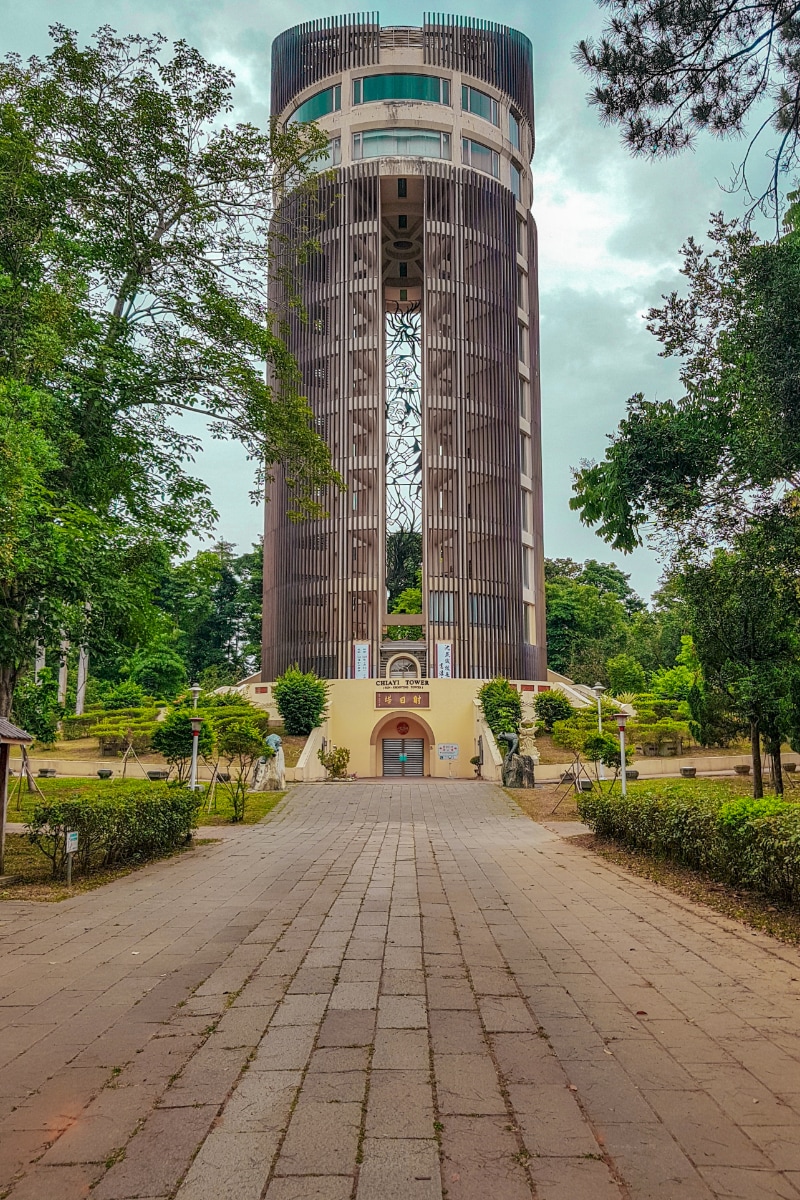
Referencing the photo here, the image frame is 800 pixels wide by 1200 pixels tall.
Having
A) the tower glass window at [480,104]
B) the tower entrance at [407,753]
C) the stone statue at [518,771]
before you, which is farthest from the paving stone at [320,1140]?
the tower glass window at [480,104]

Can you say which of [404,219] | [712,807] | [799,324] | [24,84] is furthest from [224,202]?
[404,219]

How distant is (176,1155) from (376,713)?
30.6 meters

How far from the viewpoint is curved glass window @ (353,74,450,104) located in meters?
37.9

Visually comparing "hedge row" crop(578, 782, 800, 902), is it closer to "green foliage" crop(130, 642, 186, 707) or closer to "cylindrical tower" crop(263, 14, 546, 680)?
"cylindrical tower" crop(263, 14, 546, 680)

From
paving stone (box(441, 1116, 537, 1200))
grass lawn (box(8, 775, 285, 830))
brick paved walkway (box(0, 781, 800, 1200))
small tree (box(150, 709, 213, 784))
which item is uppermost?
small tree (box(150, 709, 213, 784))

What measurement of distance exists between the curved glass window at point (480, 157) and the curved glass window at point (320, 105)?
6.19 meters

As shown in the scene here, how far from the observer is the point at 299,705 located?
29469 millimetres

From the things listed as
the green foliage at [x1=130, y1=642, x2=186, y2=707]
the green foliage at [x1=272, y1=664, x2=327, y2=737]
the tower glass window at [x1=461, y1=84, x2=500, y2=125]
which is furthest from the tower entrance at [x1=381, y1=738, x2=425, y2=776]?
the tower glass window at [x1=461, y1=84, x2=500, y2=125]

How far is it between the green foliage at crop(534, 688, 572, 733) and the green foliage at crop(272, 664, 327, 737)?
847 centimetres

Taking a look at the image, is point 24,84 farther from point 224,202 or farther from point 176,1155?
point 176,1155

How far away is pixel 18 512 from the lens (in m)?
7.13

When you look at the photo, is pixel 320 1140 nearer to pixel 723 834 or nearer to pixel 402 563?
pixel 723 834

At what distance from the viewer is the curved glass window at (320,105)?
38312mm

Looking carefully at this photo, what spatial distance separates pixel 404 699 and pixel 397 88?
2802 cm
